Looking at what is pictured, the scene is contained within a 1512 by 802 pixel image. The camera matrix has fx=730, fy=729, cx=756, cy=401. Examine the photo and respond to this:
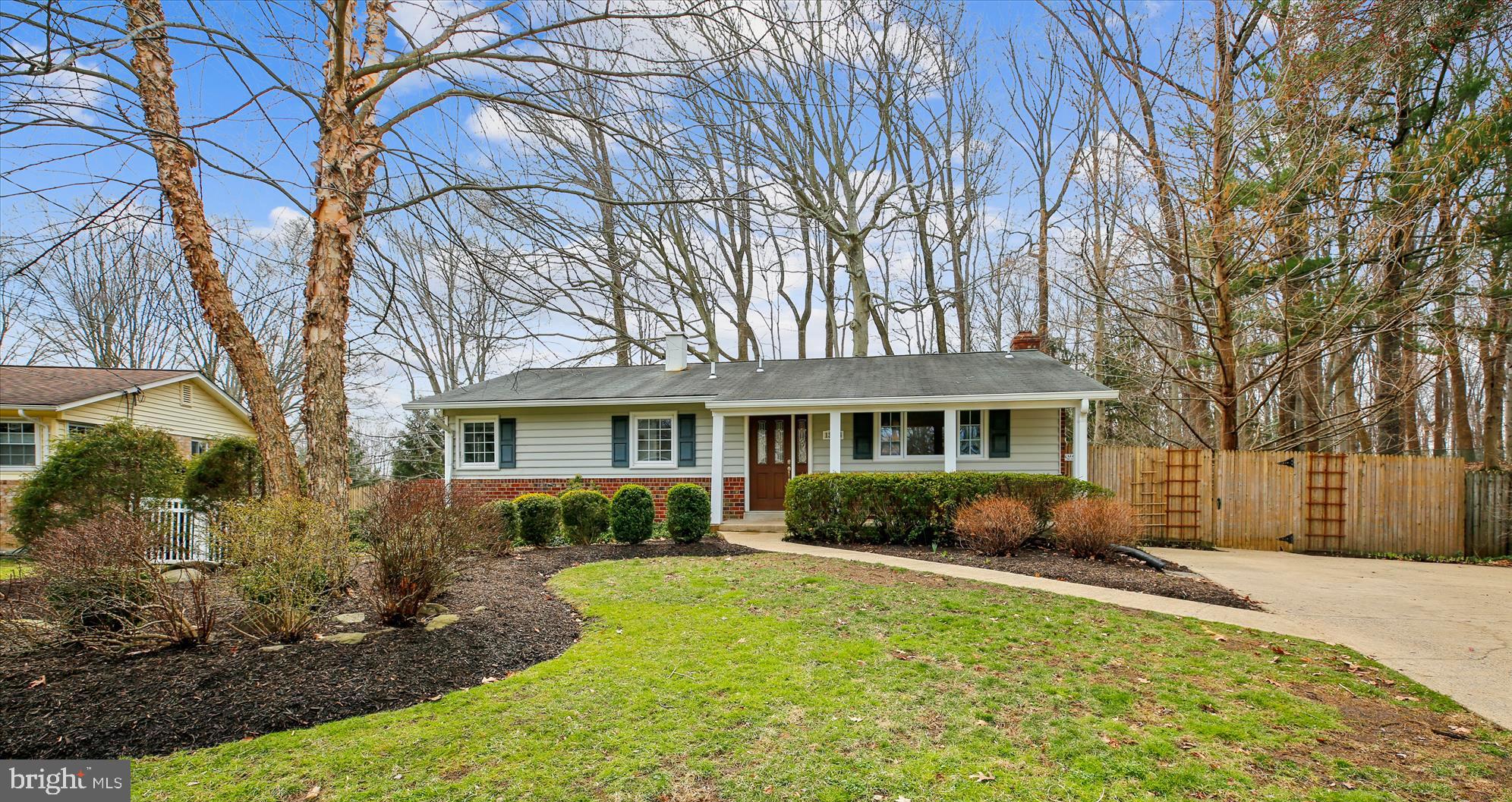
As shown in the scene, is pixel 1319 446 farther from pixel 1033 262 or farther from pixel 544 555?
pixel 544 555

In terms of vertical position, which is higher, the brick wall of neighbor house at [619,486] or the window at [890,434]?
the window at [890,434]

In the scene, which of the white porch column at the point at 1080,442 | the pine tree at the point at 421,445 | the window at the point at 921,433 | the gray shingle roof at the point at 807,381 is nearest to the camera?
the white porch column at the point at 1080,442

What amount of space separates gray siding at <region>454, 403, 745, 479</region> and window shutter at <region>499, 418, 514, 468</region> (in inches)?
4.1

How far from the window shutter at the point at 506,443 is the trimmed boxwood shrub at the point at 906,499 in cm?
740

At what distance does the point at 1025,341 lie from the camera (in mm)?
17188

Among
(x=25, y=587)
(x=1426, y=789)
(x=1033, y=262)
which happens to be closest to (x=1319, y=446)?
(x=1033, y=262)

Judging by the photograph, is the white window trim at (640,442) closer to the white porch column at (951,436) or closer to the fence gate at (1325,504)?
the white porch column at (951,436)

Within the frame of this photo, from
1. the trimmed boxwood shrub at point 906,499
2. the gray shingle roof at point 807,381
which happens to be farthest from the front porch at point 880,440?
the trimmed boxwood shrub at point 906,499

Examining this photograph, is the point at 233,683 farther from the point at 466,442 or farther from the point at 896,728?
the point at 466,442

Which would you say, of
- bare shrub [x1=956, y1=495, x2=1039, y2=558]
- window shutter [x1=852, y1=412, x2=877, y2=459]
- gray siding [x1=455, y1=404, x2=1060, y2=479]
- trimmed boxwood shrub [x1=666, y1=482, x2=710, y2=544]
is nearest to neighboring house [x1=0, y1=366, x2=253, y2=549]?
gray siding [x1=455, y1=404, x2=1060, y2=479]

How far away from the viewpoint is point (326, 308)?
6.73 meters

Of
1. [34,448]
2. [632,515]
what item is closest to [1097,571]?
[632,515]

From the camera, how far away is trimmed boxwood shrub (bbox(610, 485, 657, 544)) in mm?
11227

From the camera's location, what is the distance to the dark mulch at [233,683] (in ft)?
A: 12.2
